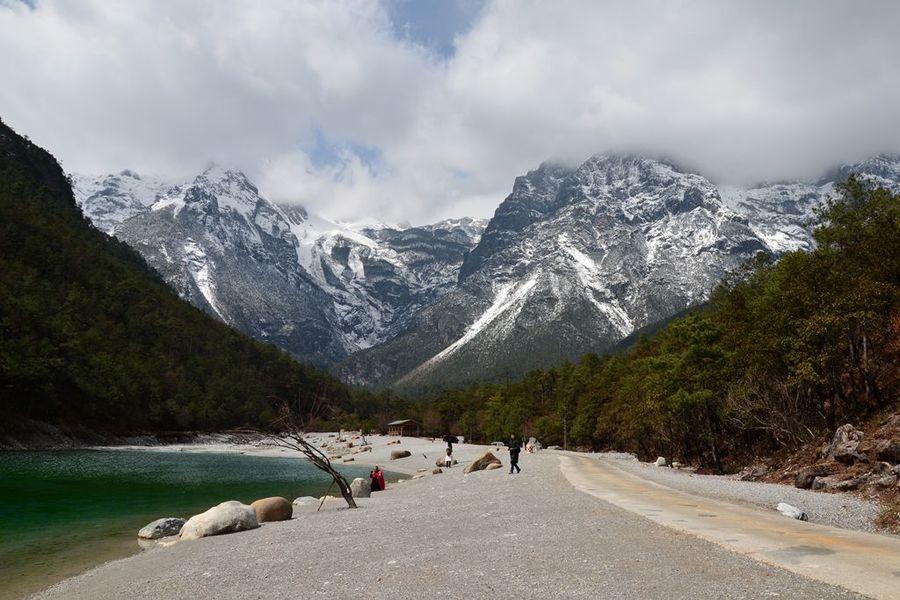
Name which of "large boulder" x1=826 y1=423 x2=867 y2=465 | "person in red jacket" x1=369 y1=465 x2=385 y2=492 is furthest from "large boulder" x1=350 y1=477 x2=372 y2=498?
"large boulder" x1=826 y1=423 x2=867 y2=465

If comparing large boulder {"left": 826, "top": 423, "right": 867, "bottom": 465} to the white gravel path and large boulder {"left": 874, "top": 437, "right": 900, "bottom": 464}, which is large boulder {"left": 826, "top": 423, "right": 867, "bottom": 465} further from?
the white gravel path

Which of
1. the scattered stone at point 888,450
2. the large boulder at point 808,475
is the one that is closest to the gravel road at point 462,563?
the scattered stone at point 888,450

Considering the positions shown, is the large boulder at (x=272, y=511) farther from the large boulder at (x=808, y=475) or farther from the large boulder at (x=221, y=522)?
the large boulder at (x=808, y=475)

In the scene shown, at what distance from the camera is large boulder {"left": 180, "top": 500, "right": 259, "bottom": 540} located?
19.6 meters

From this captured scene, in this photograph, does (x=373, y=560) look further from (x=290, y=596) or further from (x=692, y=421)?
(x=692, y=421)

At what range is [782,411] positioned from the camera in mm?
35594

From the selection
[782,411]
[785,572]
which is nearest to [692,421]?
[782,411]

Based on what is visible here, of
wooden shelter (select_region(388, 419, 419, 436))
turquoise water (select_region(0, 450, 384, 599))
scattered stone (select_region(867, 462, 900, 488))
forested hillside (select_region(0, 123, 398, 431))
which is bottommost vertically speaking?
turquoise water (select_region(0, 450, 384, 599))

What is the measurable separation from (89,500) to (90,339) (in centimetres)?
8540

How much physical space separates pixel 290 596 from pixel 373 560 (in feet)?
9.08

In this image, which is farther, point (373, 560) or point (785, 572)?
point (373, 560)

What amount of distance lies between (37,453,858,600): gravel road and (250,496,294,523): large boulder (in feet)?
11.0

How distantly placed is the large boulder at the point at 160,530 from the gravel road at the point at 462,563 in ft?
14.3

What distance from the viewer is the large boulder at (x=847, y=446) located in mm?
24545
